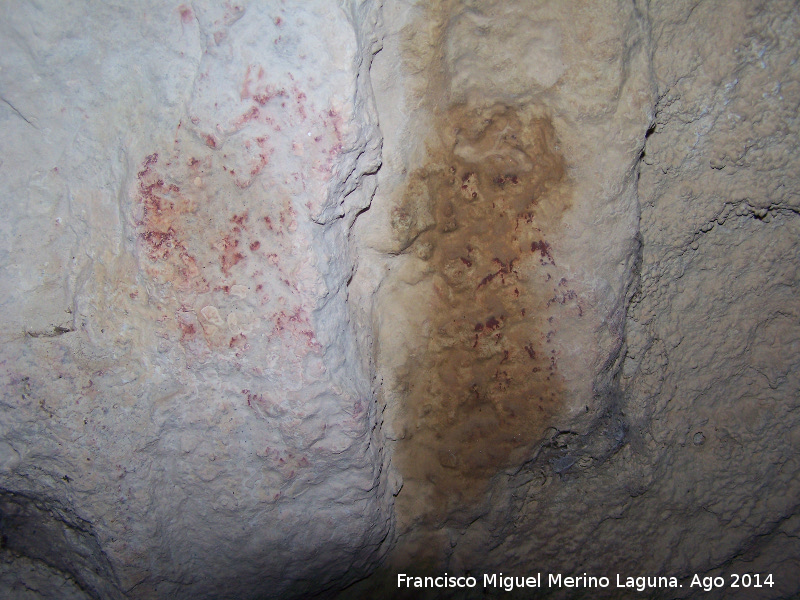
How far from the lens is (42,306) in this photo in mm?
1210

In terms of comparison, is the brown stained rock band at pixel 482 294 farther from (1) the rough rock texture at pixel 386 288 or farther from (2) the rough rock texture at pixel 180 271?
(2) the rough rock texture at pixel 180 271

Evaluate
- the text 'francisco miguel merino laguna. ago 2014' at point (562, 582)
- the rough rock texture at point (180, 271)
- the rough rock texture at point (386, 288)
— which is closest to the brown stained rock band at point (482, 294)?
the rough rock texture at point (386, 288)

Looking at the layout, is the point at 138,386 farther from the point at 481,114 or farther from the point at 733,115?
the point at 733,115

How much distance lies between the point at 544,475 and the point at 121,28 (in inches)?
60.4

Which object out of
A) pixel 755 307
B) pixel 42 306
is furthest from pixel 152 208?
pixel 755 307

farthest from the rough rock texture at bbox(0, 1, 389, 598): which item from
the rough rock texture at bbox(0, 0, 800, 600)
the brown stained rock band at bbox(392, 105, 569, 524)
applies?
the brown stained rock band at bbox(392, 105, 569, 524)

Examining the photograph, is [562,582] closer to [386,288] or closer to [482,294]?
[482,294]

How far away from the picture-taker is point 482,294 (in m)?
1.36

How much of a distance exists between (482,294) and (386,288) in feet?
0.82

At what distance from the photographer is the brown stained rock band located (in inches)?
51.0

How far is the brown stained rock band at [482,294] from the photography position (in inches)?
51.0

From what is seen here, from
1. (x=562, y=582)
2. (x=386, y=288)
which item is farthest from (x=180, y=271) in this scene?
(x=562, y=582)

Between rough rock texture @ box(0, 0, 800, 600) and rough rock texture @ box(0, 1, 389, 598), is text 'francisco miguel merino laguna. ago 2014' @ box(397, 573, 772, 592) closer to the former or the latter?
rough rock texture @ box(0, 0, 800, 600)

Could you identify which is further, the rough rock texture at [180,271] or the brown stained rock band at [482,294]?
the brown stained rock band at [482,294]
